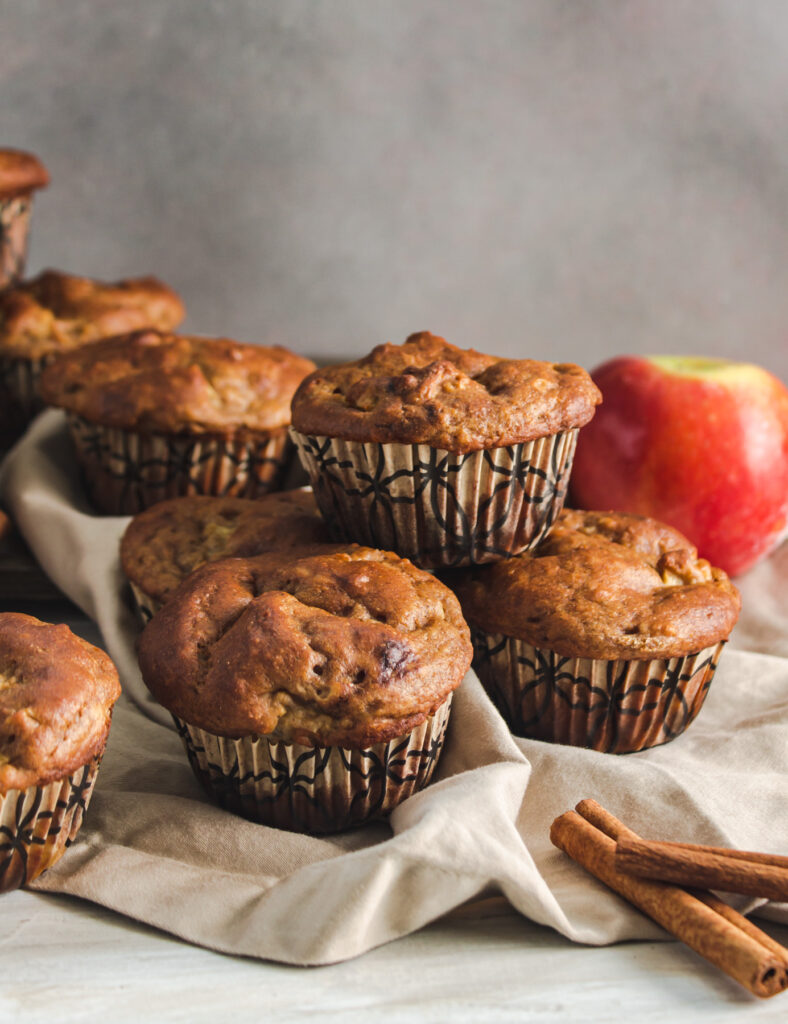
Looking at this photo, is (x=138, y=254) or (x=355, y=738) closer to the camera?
(x=355, y=738)

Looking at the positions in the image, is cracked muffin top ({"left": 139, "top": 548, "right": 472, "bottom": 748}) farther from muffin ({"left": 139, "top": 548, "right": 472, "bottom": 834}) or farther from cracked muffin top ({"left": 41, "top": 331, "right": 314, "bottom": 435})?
cracked muffin top ({"left": 41, "top": 331, "right": 314, "bottom": 435})

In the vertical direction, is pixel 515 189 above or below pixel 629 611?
above

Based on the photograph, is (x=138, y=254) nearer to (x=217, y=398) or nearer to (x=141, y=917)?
(x=217, y=398)

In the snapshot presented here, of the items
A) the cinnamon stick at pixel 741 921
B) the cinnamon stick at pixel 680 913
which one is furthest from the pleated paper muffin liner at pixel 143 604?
the cinnamon stick at pixel 741 921

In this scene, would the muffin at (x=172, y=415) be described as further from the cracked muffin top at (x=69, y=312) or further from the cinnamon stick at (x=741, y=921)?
the cinnamon stick at (x=741, y=921)

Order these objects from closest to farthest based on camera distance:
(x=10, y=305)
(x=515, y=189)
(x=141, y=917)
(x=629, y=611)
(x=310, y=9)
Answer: (x=141, y=917) < (x=629, y=611) < (x=10, y=305) < (x=310, y=9) < (x=515, y=189)

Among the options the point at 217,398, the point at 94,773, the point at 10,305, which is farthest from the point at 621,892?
the point at 10,305

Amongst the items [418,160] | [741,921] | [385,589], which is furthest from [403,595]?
[418,160]
